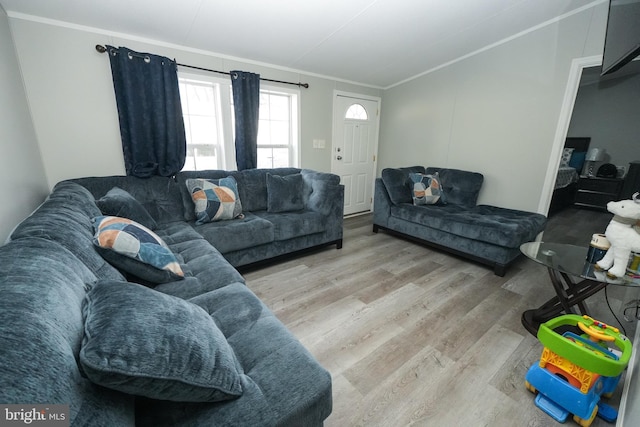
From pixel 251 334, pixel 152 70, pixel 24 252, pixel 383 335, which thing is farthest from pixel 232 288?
pixel 152 70

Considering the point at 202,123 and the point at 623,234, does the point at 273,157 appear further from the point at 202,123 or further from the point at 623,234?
the point at 623,234

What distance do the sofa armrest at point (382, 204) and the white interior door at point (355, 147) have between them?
91 cm

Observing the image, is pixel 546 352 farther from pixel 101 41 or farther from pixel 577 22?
pixel 101 41

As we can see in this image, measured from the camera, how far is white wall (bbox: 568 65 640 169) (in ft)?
15.7

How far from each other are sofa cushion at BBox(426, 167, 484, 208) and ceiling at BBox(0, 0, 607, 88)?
1580mm

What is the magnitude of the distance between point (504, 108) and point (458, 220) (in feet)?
5.50

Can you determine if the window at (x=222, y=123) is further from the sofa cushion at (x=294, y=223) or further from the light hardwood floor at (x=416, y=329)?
the light hardwood floor at (x=416, y=329)

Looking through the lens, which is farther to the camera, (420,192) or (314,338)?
(420,192)

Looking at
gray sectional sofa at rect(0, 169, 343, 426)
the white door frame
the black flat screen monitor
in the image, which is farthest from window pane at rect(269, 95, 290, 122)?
the white door frame

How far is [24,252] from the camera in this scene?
80cm

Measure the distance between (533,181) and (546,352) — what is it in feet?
8.34

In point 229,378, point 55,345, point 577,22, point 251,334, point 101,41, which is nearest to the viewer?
point 55,345

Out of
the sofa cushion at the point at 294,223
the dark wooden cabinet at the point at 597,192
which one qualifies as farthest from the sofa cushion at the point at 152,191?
the dark wooden cabinet at the point at 597,192

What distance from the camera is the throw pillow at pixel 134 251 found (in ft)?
4.06
